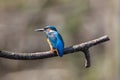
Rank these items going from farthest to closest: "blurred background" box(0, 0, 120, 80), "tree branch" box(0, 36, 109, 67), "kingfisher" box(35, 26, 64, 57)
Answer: "blurred background" box(0, 0, 120, 80), "kingfisher" box(35, 26, 64, 57), "tree branch" box(0, 36, 109, 67)

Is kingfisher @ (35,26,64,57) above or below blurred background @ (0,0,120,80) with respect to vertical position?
above

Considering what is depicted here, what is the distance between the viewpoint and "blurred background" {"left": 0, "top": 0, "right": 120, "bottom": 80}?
217 inches

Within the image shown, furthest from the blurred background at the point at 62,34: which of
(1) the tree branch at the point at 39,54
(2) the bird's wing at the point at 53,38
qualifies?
(1) the tree branch at the point at 39,54

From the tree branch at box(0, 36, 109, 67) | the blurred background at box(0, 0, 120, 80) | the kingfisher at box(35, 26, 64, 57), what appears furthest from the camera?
the blurred background at box(0, 0, 120, 80)

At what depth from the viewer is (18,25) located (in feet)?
18.5

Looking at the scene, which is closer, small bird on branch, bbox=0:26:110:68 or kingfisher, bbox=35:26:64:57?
small bird on branch, bbox=0:26:110:68

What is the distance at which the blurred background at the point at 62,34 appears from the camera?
5508mm

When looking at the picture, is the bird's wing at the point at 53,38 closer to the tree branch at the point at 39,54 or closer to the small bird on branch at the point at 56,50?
the small bird on branch at the point at 56,50

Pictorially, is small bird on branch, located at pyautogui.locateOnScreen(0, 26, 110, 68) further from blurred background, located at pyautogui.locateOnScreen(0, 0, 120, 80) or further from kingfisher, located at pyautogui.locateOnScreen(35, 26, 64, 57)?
blurred background, located at pyautogui.locateOnScreen(0, 0, 120, 80)

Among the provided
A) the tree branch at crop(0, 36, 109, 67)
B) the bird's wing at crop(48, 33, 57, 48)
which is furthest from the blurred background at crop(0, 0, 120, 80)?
the tree branch at crop(0, 36, 109, 67)

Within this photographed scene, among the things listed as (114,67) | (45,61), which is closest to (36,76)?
(45,61)

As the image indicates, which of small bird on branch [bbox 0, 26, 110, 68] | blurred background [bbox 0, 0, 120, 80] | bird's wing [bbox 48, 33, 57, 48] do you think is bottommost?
blurred background [bbox 0, 0, 120, 80]

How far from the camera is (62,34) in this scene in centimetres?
543

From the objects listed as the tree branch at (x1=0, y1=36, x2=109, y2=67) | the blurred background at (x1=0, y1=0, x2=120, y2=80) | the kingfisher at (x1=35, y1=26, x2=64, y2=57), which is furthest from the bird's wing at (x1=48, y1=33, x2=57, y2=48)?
the blurred background at (x1=0, y1=0, x2=120, y2=80)
